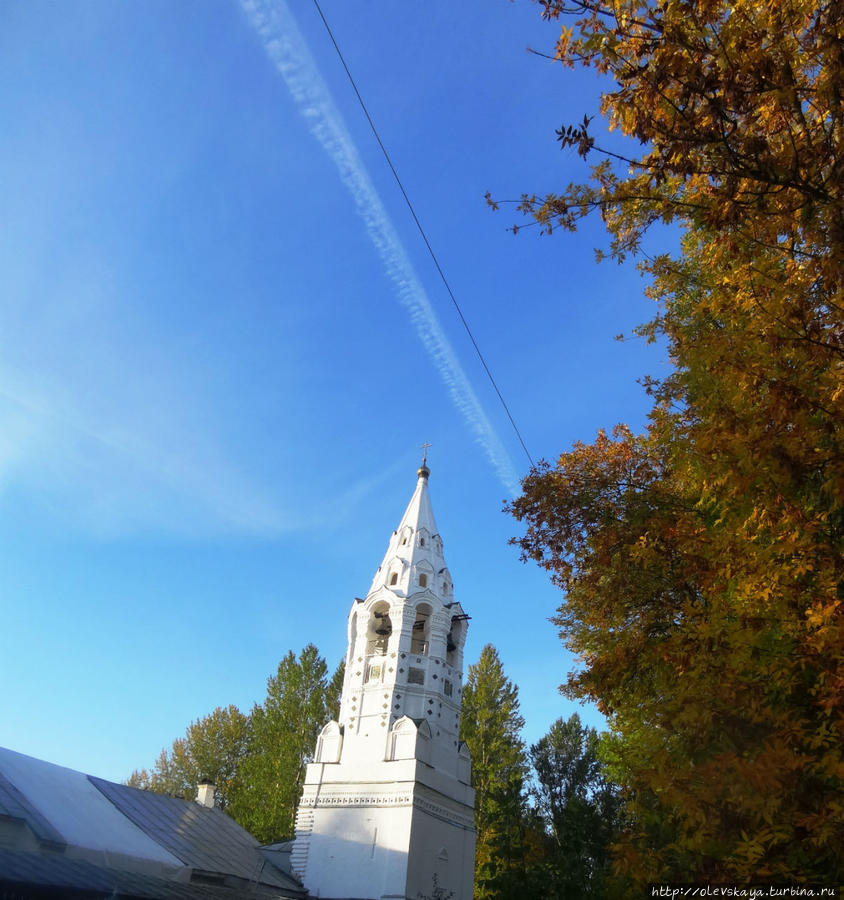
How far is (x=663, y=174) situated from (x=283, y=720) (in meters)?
30.9

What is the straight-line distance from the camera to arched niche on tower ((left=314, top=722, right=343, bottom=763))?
21281mm

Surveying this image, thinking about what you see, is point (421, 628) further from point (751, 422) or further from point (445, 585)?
point (751, 422)

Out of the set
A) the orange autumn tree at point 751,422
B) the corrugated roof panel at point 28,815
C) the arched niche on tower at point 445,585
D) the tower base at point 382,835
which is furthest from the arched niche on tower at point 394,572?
the orange autumn tree at point 751,422

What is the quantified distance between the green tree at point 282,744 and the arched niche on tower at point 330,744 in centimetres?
812

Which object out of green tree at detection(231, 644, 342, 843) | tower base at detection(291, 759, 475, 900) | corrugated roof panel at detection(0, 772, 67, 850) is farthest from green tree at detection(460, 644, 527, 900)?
corrugated roof panel at detection(0, 772, 67, 850)

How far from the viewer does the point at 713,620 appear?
6176 mm

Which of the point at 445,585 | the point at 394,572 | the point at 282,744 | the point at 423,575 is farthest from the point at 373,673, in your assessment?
the point at 282,744

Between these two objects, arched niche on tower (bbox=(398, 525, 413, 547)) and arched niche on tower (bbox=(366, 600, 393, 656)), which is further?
arched niche on tower (bbox=(398, 525, 413, 547))

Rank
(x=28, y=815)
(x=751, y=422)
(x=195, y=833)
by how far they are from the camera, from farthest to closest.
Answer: (x=195, y=833)
(x=28, y=815)
(x=751, y=422)

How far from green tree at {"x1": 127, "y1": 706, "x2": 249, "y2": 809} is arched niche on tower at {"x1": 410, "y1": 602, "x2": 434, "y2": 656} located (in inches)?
627

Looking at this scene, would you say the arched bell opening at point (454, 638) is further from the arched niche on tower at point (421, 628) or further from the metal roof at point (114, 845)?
the metal roof at point (114, 845)

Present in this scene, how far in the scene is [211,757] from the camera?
1373 inches

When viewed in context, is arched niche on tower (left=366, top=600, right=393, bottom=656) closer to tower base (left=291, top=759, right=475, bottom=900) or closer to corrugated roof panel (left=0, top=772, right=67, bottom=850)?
tower base (left=291, top=759, right=475, bottom=900)

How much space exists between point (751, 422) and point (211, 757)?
115ft
